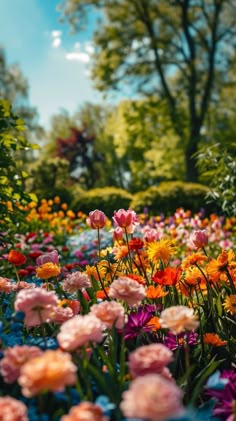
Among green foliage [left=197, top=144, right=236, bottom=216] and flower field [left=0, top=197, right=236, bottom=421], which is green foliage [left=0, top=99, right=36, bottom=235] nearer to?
flower field [left=0, top=197, right=236, bottom=421]

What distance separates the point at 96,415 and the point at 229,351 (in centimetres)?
137

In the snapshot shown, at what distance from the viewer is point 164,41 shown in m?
20.1

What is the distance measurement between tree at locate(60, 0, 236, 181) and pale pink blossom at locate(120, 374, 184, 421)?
→ 62.2 feet

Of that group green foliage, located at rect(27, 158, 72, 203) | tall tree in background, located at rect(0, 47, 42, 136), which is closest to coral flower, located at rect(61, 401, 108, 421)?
green foliage, located at rect(27, 158, 72, 203)

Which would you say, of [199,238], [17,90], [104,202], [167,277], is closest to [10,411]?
[167,277]

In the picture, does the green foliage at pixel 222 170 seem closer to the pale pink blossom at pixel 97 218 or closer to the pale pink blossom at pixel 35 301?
the pale pink blossom at pixel 97 218

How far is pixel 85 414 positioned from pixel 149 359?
0.22 meters

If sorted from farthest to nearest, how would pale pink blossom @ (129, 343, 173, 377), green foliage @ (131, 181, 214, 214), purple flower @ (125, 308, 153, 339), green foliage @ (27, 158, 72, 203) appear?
1. green foliage @ (27, 158, 72, 203)
2. green foliage @ (131, 181, 214, 214)
3. purple flower @ (125, 308, 153, 339)
4. pale pink blossom @ (129, 343, 173, 377)

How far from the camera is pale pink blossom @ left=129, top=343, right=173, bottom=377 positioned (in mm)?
1144

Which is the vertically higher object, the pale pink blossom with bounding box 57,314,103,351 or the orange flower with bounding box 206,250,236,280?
the pale pink blossom with bounding box 57,314,103,351

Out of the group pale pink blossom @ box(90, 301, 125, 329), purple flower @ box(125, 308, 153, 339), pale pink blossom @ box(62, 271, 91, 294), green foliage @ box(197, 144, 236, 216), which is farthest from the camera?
green foliage @ box(197, 144, 236, 216)

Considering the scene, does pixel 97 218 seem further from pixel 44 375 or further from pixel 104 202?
pixel 104 202

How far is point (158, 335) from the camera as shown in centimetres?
224

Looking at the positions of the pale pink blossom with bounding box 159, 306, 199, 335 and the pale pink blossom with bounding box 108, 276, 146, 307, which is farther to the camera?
the pale pink blossom with bounding box 108, 276, 146, 307
